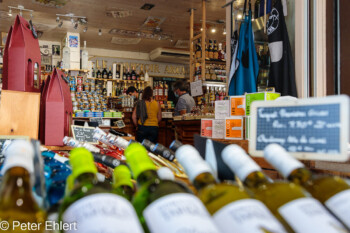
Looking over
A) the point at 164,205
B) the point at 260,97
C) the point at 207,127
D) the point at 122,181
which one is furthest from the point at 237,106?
the point at 164,205

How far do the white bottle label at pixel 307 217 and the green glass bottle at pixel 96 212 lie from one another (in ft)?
0.76

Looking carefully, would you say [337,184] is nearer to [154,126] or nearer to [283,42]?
[283,42]

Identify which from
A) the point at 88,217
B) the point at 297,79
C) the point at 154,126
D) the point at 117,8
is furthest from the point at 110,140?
the point at 117,8

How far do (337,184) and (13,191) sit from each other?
1.79ft

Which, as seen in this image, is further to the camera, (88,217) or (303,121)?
(303,121)

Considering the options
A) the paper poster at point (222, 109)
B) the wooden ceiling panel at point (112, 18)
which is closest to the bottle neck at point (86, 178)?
the paper poster at point (222, 109)

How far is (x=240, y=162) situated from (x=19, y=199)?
0.37m

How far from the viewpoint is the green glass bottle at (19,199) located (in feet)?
1.42

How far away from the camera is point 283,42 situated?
127 inches

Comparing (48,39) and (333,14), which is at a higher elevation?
(48,39)

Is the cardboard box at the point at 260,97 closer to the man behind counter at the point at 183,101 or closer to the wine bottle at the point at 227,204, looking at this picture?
the wine bottle at the point at 227,204

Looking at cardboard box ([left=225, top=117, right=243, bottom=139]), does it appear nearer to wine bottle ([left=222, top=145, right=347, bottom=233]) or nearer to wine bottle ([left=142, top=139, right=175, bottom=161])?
wine bottle ([left=142, top=139, right=175, bottom=161])

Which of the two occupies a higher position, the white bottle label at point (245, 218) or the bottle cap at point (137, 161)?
the bottle cap at point (137, 161)

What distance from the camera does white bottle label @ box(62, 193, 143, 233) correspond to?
15.5 inches
